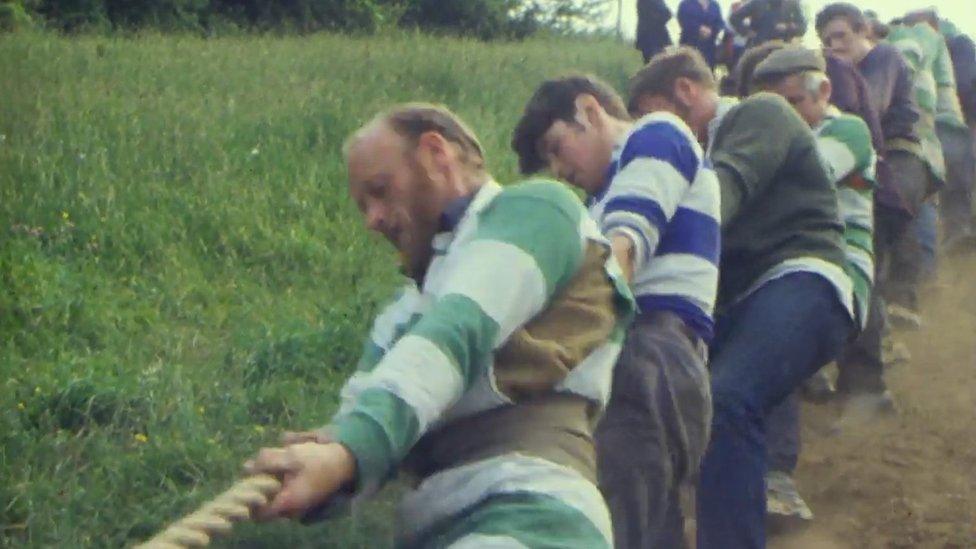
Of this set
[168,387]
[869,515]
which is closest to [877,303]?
[869,515]

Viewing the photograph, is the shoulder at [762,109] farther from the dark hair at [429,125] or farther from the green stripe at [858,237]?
the dark hair at [429,125]

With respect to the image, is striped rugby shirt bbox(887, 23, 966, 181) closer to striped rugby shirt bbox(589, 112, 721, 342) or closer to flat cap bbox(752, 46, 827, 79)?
flat cap bbox(752, 46, 827, 79)

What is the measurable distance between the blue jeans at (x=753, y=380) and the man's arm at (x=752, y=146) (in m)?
0.31

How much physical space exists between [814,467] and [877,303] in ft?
4.04

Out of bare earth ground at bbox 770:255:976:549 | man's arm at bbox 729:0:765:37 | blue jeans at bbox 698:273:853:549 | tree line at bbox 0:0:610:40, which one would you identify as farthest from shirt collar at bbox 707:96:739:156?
tree line at bbox 0:0:610:40

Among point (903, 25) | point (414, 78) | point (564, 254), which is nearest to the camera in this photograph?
point (564, 254)

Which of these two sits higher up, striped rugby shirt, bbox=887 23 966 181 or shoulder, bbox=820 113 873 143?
shoulder, bbox=820 113 873 143

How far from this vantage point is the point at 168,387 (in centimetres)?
630

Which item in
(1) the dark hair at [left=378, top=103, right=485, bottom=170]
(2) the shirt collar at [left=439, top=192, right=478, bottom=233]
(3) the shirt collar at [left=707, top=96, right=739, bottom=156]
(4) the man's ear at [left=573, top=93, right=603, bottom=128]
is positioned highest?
(1) the dark hair at [left=378, top=103, right=485, bottom=170]

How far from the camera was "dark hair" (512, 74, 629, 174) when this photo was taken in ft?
15.1

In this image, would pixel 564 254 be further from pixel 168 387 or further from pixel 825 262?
pixel 168 387

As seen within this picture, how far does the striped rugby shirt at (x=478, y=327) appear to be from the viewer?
2678 millimetres

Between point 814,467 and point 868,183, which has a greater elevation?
point 868,183

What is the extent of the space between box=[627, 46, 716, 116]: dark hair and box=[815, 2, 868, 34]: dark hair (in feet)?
11.9
